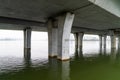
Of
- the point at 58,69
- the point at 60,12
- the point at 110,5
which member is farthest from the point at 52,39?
the point at 110,5

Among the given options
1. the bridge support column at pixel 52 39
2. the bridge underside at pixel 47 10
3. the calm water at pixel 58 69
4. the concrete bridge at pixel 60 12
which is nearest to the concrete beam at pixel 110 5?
the concrete bridge at pixel 60 12

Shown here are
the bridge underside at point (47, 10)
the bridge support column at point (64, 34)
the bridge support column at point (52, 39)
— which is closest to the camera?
the bridge underside at point (47, 10)

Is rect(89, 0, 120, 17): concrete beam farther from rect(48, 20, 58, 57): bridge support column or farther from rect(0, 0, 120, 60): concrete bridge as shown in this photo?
rect(48, 20, 58, 57): bridge support column

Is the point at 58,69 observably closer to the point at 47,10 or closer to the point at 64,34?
the point at 64,34

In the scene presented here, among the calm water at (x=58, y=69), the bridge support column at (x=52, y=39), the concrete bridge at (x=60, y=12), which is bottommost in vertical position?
the calm water at (x=58, y=69)

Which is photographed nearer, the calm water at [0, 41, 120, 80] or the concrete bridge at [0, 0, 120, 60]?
the calm water at [0, 41, 120, 80]

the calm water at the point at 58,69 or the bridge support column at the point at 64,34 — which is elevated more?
the bridge support column at the point at 64,34

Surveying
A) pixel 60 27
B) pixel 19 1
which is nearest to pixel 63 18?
pixel 60 27

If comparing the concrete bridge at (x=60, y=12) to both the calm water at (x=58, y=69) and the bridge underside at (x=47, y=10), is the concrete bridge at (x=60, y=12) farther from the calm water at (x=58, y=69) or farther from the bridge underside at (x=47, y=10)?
the calm water at (x=58, y=69)

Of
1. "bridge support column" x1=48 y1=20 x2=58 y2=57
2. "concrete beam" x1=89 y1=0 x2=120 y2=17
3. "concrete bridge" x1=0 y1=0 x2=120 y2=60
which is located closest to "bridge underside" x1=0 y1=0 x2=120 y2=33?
"concrete bridge" x1=0 y1=0 x2=120 y2=60

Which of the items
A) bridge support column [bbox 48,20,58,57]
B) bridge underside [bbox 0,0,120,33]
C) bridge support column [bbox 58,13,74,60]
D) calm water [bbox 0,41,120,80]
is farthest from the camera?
bridge support column [bbox 48,20,58,57]

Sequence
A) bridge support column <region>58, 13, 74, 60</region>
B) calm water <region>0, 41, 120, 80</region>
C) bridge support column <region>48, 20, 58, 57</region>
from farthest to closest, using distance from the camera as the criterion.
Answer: bridge support column <region>48, 20, 58, 57</region>, bridge support column <region>58, 13, 74, 60</region>, calm water <region>0, 41, 120, 80</region>

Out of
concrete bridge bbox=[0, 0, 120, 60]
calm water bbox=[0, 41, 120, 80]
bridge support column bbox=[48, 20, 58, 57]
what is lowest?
calm water bbox=[0, 41, 120, 80]

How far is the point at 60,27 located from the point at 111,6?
263 inches
